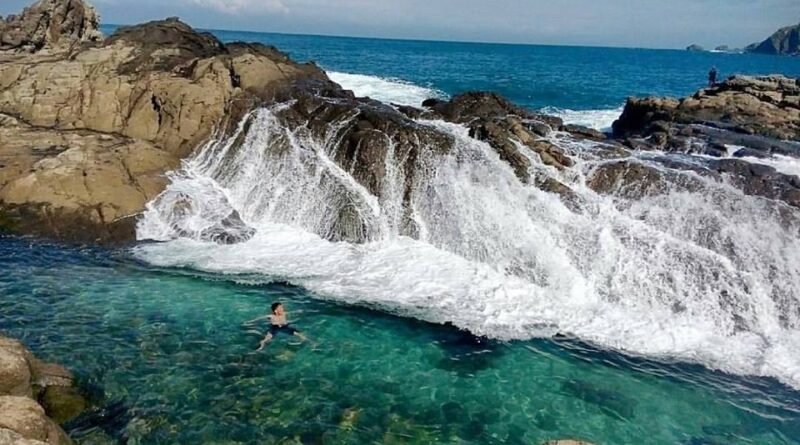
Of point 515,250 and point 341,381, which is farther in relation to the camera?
point 515,250

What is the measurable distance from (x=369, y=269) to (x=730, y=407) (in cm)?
987

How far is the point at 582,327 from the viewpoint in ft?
49.9

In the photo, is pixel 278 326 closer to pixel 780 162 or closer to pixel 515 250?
pixel 515 250

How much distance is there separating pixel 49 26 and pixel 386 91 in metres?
24.4

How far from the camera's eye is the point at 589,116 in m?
44.4

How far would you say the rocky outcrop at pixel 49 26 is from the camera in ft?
113

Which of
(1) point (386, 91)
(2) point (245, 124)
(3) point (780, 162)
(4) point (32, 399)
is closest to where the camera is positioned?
(4) point (32, 399)

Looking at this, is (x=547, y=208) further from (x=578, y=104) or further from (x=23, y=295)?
(x=578, y=104)

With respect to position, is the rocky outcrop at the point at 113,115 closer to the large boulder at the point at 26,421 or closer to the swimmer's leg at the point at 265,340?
the swimmer's leg at the point at 265,340

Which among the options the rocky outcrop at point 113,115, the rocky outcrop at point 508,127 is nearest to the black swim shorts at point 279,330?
the rocky outcrop at point 113,115

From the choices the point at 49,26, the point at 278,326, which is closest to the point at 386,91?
the point at 49,26

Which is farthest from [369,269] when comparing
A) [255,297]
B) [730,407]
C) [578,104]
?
[578,104]

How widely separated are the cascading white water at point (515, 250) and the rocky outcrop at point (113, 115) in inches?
68.5

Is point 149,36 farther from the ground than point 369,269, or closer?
farther from the ground
